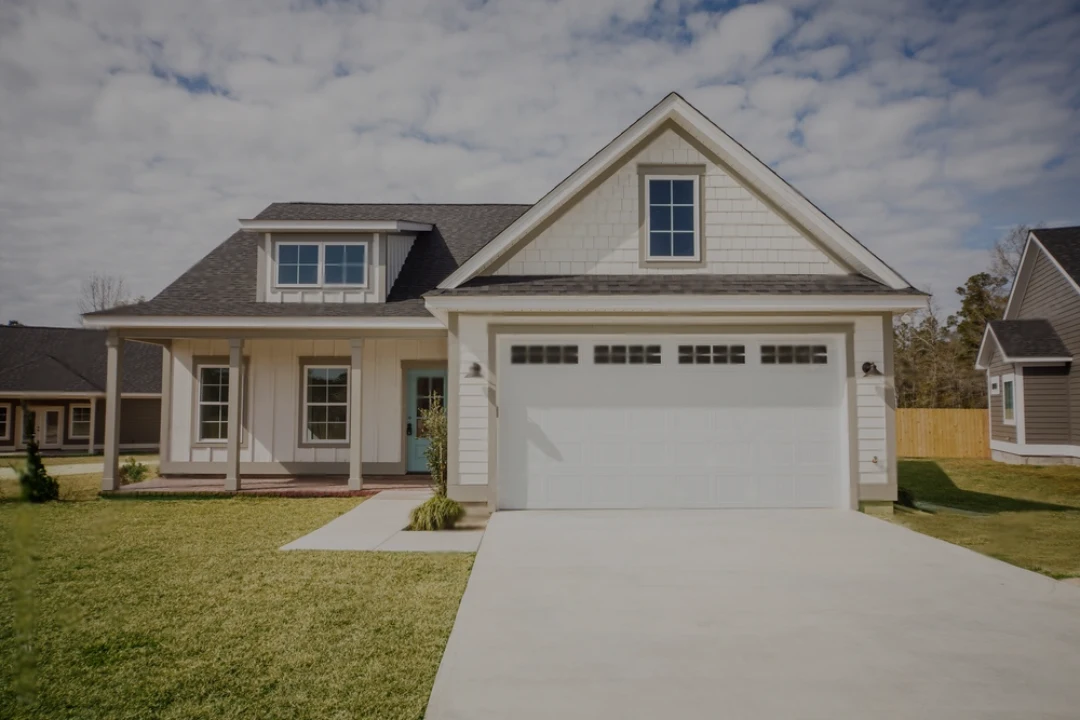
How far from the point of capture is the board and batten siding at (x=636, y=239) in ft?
33.4

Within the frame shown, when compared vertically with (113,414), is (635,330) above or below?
above

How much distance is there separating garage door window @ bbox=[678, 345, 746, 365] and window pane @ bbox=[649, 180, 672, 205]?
2359 millimetres

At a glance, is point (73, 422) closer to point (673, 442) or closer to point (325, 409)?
point (325, 409)

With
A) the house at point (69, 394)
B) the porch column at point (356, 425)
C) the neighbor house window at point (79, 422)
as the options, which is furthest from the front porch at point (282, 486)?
the neighbor house window at point (79, 422)

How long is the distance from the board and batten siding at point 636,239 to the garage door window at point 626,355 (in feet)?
3.99

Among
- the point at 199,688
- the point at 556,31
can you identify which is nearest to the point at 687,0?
the point at 556,31

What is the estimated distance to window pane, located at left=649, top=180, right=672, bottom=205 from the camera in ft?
33.9

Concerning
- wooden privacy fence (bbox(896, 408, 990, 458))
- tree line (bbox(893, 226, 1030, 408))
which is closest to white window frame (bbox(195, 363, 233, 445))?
wooden privacy fence (bbox(896, 408, 990, 458))

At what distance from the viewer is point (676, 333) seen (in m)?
9.91

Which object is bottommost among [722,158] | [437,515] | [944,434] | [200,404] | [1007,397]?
[437,515]

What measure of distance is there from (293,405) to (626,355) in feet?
27.0

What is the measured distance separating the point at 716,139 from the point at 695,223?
1314 mm

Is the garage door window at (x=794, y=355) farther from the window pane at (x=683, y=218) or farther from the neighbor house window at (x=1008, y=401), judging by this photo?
the neighbor house window at (x=1008, y=401)

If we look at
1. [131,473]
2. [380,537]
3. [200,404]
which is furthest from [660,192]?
[131,473]
